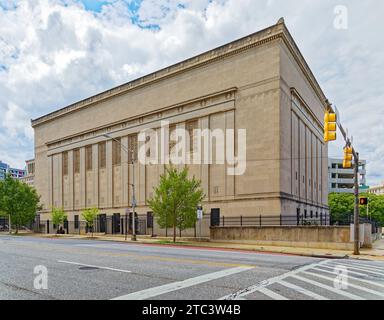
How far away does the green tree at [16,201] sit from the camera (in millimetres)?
53750

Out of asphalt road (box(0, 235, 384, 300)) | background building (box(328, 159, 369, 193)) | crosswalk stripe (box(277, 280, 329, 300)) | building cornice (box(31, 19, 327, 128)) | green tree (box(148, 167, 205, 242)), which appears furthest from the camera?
background building (box(328, 159, 369, 193))

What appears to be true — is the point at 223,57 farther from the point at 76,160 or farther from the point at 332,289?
the point at 332,289

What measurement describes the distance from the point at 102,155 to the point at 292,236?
34.0 m

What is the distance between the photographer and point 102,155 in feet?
172

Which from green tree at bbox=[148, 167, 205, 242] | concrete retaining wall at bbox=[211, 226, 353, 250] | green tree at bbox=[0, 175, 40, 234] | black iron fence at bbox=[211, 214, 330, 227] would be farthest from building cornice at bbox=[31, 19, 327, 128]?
concrete retaining wall at bbox=[211, 226, 353, 250]

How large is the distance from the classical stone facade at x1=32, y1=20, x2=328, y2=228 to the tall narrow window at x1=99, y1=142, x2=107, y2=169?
149mm

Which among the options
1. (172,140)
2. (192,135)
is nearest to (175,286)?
(192,135)

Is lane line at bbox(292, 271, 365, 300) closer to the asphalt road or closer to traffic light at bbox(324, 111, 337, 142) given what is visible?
the asphalt road

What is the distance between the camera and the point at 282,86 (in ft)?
114

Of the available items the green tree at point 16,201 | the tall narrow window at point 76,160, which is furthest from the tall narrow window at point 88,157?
the green tree at point 16,201

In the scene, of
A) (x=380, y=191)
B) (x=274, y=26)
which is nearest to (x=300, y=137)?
(x=274, y=26)

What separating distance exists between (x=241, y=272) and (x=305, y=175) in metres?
34.6

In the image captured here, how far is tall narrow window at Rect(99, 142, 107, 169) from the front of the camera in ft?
170
